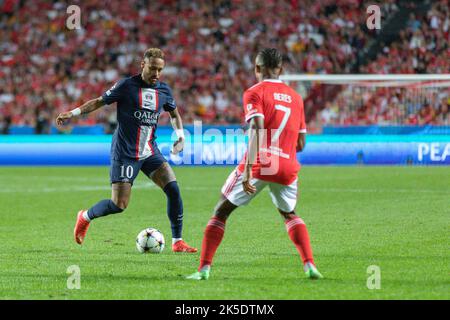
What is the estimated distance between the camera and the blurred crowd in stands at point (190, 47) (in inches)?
1176

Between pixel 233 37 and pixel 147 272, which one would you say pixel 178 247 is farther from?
pixel 233 37

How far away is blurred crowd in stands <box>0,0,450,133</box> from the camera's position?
2988cm

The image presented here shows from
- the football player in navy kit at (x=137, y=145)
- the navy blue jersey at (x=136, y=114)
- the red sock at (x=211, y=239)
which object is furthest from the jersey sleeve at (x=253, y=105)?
the navy blue jersey at (x=136, y=114)

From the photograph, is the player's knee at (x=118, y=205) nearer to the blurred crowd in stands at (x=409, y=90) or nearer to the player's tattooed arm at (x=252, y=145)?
the player's tattooed arm at (x=252, y=145)

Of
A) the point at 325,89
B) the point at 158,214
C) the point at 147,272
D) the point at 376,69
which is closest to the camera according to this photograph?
the point at 147,272

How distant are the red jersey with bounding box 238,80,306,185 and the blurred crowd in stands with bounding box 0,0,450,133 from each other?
1949 cm

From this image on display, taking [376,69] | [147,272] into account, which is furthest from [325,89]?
[147,272]

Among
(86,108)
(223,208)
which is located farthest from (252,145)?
(86,108)

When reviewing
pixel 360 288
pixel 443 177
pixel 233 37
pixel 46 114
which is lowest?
pixel 360 288

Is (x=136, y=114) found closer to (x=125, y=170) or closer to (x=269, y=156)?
(x=125, y=170)

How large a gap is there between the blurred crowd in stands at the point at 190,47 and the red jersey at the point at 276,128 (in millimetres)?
19490

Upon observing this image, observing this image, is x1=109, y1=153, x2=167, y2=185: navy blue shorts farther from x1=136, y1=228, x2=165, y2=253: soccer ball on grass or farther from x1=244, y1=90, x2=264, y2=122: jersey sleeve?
x1=244, y1=90, x2=264, y2=122: jersey sleeve

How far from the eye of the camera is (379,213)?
14.3m

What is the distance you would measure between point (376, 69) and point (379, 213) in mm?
16318
